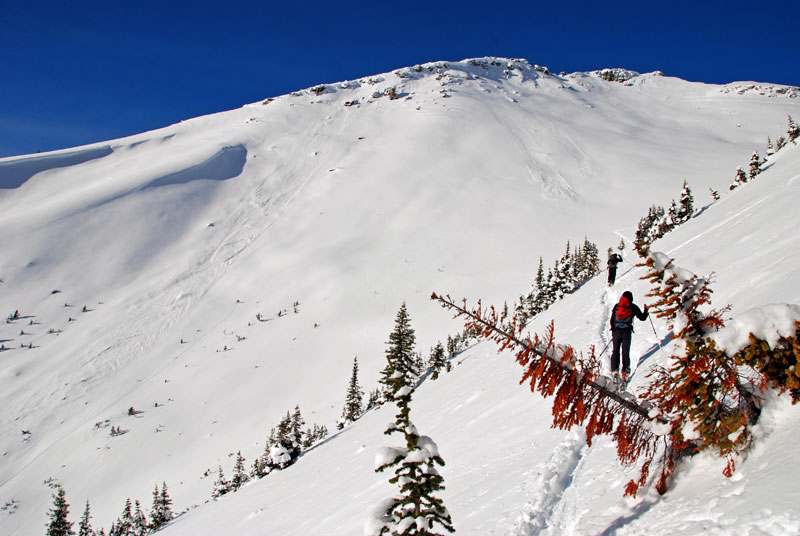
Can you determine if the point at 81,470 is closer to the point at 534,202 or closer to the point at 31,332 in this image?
the point at 31,332

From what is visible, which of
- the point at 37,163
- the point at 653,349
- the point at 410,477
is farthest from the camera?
the point at 37,163

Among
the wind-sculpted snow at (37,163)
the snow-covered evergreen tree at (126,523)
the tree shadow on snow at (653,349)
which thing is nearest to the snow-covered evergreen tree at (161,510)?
the snow-covered evergreen tree at (126,523)

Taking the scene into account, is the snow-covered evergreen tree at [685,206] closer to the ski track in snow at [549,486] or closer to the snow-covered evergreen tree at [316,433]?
the snow-covered evergreen tree at [316,433]

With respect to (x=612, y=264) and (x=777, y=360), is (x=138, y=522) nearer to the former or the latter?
(x=612, y=264)

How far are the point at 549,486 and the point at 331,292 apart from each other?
61.7 meters

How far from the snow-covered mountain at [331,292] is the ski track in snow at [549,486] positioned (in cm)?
4

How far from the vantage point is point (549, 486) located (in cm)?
606

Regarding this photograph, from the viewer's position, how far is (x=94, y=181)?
107188 millimetres

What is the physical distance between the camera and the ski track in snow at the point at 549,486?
17.8 feet

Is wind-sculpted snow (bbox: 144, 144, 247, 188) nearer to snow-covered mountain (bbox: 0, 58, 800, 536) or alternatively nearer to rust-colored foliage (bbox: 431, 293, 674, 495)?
snow-covered mountain (bbox: 0, 58, 800, 536)

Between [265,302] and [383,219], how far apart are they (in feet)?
126

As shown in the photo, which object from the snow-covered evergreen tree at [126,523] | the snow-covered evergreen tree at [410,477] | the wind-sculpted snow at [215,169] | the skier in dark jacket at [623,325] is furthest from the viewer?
the wind-sculpted snow at [215,169]

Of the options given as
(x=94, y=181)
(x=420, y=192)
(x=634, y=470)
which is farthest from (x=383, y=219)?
(x=634, y=470)

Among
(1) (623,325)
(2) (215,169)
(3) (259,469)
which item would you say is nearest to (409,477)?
(1) (623,325)
